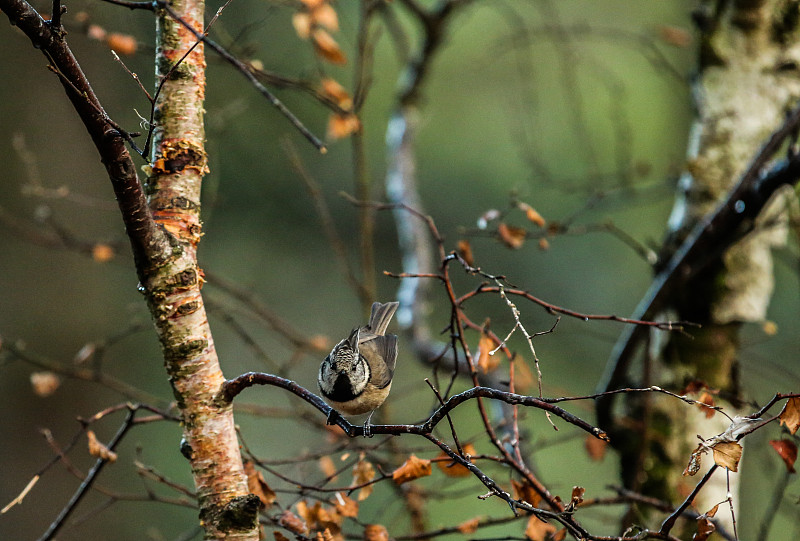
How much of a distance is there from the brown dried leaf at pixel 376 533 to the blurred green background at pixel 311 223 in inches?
134

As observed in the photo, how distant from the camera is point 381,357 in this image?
2.21 meters

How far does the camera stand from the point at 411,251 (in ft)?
10.9

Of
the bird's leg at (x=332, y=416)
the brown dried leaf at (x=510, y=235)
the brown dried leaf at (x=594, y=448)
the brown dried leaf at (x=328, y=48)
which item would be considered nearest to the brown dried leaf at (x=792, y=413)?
the bird's leg at (x=332, y=416)

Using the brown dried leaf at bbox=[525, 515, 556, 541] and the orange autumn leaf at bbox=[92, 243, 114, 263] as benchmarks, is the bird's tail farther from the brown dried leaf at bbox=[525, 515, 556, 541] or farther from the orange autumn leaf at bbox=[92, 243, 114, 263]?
the orange autumn leaf at bbox=[92, 243, 114, 263]

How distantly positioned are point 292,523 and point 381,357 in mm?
819

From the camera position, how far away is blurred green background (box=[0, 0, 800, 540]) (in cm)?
502

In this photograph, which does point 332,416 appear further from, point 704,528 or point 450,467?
point 704,528

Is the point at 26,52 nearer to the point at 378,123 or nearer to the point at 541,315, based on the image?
the point at 378,123

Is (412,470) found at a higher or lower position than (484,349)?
lower

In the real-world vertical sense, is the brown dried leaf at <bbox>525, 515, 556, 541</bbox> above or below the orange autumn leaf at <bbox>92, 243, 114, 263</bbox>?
below

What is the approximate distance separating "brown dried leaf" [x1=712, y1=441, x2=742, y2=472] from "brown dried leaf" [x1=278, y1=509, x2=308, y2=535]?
0.85m

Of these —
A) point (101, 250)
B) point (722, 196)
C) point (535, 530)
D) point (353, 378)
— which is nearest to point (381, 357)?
point (353, 378)

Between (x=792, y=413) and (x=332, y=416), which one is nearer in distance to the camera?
(x=792, y=413)

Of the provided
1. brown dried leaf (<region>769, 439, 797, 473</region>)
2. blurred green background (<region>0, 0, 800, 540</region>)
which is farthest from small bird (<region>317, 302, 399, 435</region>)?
blurred green background (<region>0, 0, 800, 540</region>)
